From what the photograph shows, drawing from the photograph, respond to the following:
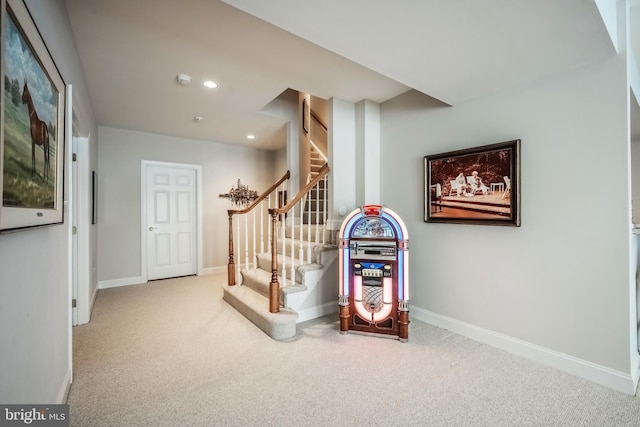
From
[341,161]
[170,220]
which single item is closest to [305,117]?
[341,161]

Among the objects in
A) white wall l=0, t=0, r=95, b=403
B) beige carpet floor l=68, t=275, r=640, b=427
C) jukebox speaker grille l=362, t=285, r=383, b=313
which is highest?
white wall l=0, t=0, r=95, b=403

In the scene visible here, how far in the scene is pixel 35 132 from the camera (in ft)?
3.77

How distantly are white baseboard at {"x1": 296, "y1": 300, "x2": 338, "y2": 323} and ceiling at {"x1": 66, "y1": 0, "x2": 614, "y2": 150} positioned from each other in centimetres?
244

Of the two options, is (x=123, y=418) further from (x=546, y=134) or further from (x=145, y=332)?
(x=546, y=134)

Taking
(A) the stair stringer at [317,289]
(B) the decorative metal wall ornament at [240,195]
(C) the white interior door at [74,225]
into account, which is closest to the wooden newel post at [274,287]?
(A) the stair stringer at [317,289]

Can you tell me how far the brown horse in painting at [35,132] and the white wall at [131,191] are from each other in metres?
3.70

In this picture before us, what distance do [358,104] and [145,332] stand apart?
347cm

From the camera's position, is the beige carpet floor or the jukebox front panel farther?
the jukebox front panel

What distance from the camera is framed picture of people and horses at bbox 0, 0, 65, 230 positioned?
0.91 metres

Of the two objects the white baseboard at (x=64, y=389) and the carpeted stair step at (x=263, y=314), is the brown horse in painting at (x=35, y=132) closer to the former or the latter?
the white baseboard at (x=64, y=389)

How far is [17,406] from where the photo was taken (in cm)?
109

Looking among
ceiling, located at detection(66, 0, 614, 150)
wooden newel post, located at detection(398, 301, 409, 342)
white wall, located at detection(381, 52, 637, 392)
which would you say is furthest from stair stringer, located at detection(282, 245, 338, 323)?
ceiling, located at detection(66, 0, 614, 150)

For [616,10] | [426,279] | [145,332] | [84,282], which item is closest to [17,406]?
[145,332]

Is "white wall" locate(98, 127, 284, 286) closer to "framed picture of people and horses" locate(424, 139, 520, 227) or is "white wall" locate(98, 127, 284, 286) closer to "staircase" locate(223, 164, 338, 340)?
"staircase" locate(223, 164, 338, 340)
